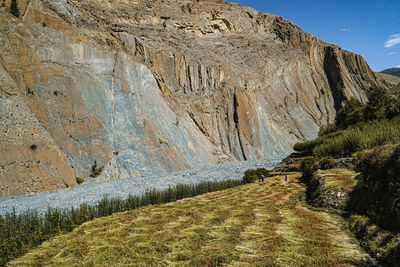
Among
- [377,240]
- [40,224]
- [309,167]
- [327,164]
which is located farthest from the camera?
[309,167]

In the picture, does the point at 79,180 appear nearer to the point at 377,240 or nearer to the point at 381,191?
the point at 381,191

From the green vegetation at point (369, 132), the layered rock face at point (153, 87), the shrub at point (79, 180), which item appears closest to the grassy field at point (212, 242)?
the green vegetation at point (369, 132)

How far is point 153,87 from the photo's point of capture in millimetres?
45812

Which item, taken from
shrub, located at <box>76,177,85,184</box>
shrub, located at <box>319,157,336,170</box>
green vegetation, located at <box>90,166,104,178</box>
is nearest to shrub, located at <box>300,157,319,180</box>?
shrub, located at <box>319,157,336,170</box>

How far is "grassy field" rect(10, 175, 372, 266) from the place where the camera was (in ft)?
21.4

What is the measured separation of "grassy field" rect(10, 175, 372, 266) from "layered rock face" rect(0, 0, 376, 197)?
19603mm

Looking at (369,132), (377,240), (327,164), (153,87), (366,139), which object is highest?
(153,87)

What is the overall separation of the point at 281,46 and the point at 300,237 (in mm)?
85182

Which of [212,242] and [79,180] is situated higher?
→ [212,242]

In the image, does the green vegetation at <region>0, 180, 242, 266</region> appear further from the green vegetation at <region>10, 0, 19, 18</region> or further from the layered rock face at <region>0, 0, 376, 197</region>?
the green vegetation at <region>10, 0, 19, 18</region>

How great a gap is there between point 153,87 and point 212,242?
40.4m

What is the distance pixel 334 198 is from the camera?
11.8 m

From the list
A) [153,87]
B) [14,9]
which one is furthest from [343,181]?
[14,9]

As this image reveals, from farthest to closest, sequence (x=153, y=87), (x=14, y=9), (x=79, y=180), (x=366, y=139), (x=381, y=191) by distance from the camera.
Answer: (x=153, y=87) → (x=14, y=9) → (x=79, y=180) → (x=366, y=139) → (x=381, y=191)
